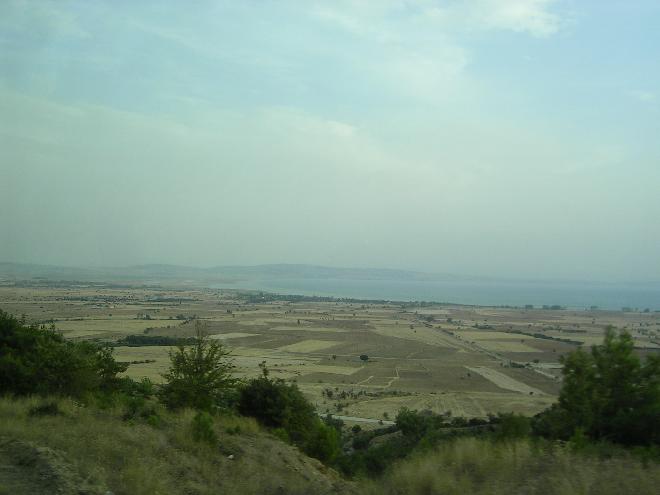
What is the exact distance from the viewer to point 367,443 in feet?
87.1

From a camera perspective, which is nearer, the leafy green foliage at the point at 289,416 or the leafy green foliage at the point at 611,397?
the leafy green foliage at the point at 611,397

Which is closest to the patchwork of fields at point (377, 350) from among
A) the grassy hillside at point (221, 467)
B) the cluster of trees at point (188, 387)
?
the cluster of trees at point (188, 387)

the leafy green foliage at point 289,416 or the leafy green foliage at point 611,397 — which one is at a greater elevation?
the leafy green foliage at point 611,397

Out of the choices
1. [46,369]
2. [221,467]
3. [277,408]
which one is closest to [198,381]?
[277,408]

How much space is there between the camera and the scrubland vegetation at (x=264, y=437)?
337 inches

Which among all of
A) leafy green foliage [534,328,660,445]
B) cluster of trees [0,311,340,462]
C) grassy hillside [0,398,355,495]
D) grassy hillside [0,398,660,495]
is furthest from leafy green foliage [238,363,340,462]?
leafy green foliage [534,328,660,445]

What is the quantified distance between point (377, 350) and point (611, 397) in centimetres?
6352

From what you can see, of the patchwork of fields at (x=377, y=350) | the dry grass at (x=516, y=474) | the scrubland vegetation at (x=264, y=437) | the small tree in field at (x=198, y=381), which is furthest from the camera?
the patchwork of fields at (x=377, y=350)

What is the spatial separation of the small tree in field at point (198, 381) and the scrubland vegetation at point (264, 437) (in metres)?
0.05

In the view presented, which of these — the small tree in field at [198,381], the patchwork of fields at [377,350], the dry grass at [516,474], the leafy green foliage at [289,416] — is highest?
the dry grass at [516,474]

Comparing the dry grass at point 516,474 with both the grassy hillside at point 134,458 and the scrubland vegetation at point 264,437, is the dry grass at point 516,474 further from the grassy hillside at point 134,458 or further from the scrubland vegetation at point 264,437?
the grassy hillside at point 134,458

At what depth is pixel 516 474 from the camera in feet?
28.0

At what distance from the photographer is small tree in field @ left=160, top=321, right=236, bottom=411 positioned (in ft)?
64.0

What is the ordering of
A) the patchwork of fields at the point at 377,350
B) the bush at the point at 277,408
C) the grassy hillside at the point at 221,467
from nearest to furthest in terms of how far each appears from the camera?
the grassy hillside at the point at 221,467 → the bush at the point at 277,408 → the patchwork of fields at the point at 377,350
